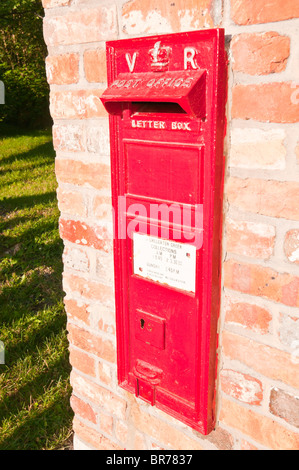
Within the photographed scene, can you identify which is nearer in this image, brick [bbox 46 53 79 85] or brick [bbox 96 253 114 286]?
brick [bbox 46 53 79 85]

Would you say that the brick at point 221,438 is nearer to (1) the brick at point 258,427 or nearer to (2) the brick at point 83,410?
(1) the brick at point 258,427

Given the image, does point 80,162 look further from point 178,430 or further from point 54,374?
point 54,374

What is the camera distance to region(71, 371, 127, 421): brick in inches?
67.5

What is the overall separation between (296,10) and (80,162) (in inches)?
33.2

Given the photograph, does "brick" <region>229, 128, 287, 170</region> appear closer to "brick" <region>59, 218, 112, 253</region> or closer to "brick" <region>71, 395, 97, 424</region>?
"brick" <region>59, 218, 112, 253</region>

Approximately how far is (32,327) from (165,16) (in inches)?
97.4

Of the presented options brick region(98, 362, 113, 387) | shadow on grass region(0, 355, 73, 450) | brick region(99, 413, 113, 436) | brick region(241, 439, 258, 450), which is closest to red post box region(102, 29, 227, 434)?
brick region(241, 439, 258, 450)

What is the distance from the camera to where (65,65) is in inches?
58.9

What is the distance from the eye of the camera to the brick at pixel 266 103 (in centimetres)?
102

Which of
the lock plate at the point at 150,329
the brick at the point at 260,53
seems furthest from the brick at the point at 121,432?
the brick at the point at 260,53

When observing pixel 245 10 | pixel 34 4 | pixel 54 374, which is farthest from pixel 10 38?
pixel 245 10

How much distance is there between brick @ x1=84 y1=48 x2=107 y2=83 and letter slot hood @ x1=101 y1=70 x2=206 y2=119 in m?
0.20

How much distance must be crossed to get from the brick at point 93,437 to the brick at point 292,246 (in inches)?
44.1

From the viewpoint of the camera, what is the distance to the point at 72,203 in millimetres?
1642
